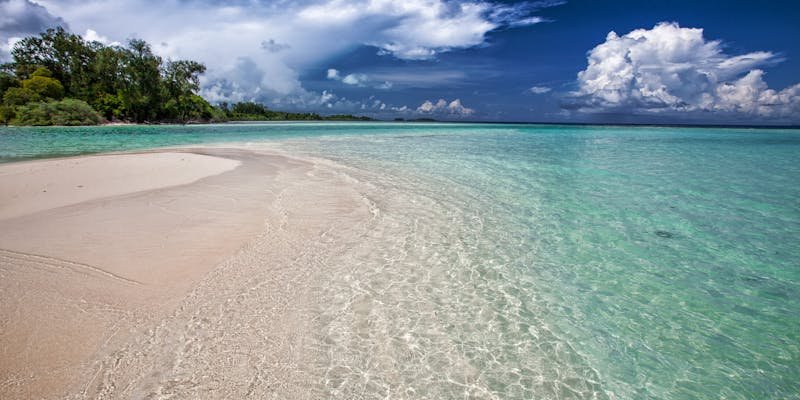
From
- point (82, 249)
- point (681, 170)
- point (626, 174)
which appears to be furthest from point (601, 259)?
point (681, 170)

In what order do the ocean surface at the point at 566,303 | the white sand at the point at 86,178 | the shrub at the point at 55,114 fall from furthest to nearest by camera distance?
1. the shrub at the point at 55,114
2. the white sand at the point at 86,178
3. the ocean surface at the point at 566,303

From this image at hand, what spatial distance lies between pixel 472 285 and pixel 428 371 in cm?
169

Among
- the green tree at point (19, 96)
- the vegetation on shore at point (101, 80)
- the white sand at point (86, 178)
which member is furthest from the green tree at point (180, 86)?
the white sand at point (86, 178)

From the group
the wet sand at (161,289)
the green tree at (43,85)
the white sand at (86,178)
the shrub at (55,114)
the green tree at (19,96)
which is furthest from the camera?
the green tree at (43,85)

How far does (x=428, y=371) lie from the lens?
295 cm

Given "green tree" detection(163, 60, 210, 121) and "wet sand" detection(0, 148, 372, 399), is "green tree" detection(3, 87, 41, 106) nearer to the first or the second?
"green tree" detection(163, 60, 210, 121)

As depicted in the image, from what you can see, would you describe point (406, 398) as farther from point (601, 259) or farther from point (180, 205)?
point (180, 205)

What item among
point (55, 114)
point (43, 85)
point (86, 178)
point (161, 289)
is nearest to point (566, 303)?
point (161, 289)

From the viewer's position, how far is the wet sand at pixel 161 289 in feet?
9.01

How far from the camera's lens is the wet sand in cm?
275

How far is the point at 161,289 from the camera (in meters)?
4.00

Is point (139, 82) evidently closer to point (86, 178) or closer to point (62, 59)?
point (62, 59)

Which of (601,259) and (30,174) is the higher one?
(30,174)

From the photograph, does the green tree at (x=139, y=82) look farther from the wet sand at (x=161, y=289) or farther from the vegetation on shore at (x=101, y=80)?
the wet sand at (x=161, y=289)
